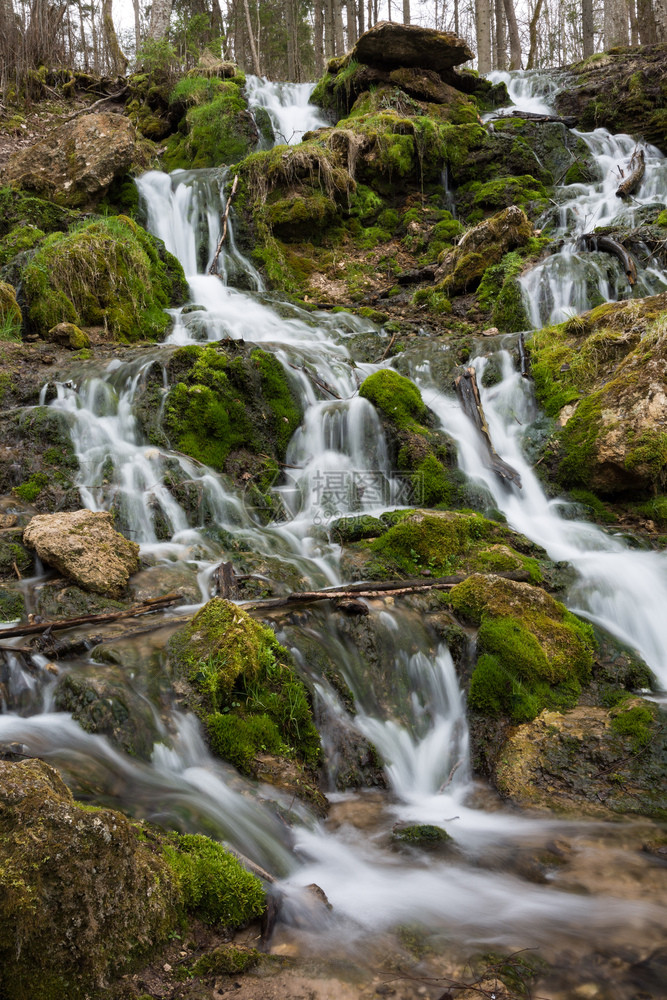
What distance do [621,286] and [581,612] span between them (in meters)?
6.61

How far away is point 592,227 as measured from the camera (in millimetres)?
11953

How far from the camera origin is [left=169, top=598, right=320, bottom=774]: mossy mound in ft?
11.6

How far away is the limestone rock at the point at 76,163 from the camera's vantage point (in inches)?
462

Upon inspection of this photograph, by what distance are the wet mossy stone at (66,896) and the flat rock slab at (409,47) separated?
18501 mm

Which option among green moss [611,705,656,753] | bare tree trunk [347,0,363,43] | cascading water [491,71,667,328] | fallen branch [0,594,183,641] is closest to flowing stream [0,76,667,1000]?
fallen branch [0,594,183,641]

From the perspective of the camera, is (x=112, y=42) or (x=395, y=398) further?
(x=112, y=42)

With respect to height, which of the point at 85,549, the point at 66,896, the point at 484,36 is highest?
the point at 484,36

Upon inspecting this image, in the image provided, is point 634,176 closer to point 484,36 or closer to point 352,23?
point 484,36

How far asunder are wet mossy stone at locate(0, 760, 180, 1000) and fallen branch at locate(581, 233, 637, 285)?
1040cm

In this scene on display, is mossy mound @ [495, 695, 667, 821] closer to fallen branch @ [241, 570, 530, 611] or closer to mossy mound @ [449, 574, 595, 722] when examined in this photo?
mossy mound @ [449, 574, 595, 722]

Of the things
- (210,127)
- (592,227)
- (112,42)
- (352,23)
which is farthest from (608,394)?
(352,23)

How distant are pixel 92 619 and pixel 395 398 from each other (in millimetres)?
4772

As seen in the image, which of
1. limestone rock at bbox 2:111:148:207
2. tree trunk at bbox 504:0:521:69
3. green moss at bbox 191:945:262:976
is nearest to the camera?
green moss at bbox 191:945:262:976

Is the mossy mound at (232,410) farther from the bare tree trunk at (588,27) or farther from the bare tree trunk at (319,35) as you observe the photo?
the bare tree trunk at (319,35)
